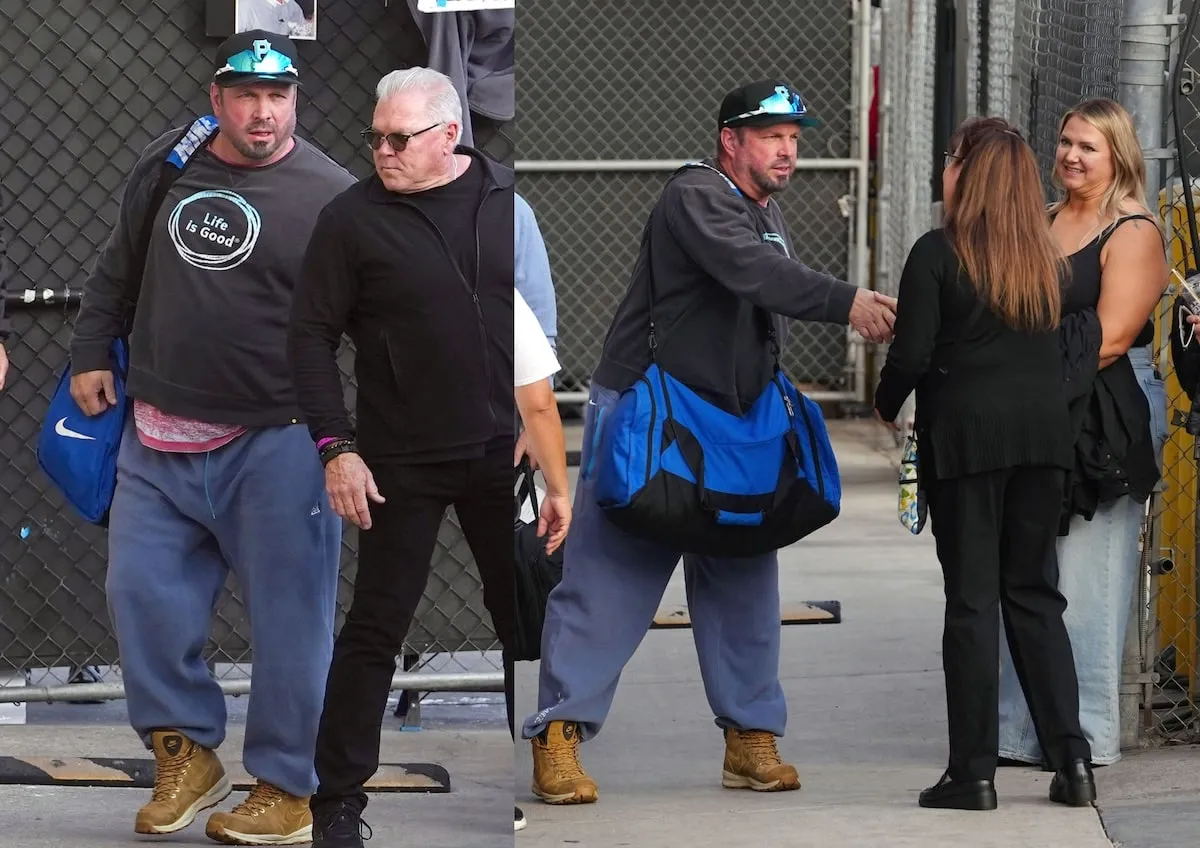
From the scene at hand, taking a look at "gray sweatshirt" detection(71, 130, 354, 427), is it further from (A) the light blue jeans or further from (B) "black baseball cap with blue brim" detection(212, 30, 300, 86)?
(A) the light blue jeans

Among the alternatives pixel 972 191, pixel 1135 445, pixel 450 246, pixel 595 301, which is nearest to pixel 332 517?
pixel 450 246

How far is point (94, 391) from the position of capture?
11.0 ft

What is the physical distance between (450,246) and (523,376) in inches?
9.6

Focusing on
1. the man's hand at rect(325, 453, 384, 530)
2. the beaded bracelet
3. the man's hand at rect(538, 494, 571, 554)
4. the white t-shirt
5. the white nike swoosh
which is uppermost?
the white t-shirt

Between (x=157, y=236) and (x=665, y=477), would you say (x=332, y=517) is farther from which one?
(x=665, y=477)

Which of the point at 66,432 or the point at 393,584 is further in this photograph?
the point at 66,432

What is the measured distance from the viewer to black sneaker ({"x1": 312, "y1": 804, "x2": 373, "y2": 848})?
324 cm

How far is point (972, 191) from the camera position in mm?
4453

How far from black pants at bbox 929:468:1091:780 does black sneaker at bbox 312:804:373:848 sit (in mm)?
1786

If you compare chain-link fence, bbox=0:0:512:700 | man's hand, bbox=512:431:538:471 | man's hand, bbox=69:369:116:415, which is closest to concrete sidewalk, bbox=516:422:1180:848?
chain-link fence, bbox=0:0:512:700

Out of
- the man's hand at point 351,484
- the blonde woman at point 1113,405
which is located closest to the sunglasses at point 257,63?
the man's hand at point 351,484

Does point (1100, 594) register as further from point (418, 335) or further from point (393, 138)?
point (393, 138)

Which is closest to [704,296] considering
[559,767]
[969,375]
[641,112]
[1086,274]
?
[969,375]

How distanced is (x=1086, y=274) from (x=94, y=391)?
2.52 metres
